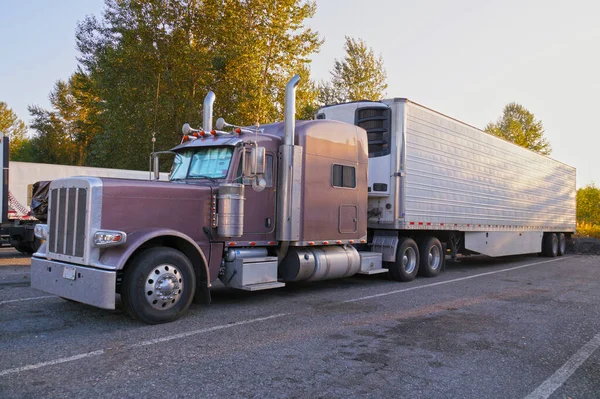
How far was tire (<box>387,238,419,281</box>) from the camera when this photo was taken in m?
11.0

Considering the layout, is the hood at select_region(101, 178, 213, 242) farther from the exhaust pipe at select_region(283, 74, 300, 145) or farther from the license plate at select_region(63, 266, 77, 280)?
the exhaust pipe at select_region(283, 74, 300, 145)

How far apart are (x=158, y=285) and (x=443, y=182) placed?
819 cm

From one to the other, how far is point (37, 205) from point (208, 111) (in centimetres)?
762

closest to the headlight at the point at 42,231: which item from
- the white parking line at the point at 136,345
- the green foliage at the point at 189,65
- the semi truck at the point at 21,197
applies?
the white parking line at the point at 136,345

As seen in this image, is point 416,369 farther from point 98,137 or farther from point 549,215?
point 98,137

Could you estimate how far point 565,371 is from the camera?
16.1ft

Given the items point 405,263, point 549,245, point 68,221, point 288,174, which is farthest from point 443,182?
point 549,245

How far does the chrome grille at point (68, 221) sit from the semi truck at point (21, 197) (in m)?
7.94

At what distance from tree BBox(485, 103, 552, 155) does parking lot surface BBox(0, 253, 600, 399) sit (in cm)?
5131

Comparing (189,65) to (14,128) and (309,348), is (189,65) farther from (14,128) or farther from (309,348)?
(14,128)

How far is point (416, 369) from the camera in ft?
15.8

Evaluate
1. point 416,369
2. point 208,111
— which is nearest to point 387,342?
point 416,369

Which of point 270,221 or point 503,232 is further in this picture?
point 503,232

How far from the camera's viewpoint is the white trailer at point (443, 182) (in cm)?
1081
